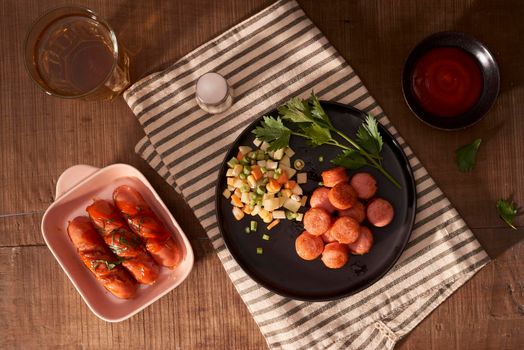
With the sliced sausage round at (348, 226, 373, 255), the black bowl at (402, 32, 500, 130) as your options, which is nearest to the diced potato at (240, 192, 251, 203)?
the sliced sausage round at (348, 226, 373, 255)

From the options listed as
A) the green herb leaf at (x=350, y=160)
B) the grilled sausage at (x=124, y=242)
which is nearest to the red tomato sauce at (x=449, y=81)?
the green herb leaf at (x=350, y=160)

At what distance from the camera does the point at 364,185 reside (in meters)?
1.49

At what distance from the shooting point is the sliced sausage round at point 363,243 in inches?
58.7

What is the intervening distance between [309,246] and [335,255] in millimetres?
76

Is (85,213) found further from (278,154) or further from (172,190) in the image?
(278,154)

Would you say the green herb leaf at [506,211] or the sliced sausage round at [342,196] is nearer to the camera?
the sliced sausage round at [342,196]

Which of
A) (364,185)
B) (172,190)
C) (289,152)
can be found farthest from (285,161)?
(172,190)

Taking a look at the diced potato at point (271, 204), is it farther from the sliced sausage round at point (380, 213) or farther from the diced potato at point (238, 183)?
the sliced sausage round at point (380, 213)

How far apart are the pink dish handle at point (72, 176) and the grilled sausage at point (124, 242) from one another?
3.8 inches

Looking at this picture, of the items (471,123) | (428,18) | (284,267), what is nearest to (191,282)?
(284,267)

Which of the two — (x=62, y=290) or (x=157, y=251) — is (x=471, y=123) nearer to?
(x=157, y=251)

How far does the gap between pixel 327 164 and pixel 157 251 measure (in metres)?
0.55

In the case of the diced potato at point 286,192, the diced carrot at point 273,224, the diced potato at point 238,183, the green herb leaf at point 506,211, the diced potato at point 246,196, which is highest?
the green herb leaf at point 506,211

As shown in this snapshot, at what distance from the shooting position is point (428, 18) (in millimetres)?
1628
